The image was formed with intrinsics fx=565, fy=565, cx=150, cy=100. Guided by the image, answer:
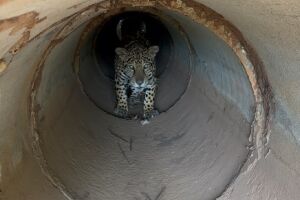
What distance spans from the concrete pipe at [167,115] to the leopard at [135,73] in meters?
0.27

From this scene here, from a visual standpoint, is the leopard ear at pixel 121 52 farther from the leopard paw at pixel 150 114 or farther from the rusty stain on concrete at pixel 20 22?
the rusty stain on concrete at pixel 20 22

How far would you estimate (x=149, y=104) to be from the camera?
15.9 feet

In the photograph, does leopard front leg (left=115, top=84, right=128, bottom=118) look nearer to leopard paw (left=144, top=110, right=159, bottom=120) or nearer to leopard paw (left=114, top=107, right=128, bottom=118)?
leopard paw (left=114, top=107, right=128, bottom=118)

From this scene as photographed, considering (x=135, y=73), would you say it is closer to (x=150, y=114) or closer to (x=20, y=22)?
(x=150, y=114)

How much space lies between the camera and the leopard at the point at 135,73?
4.96 meters

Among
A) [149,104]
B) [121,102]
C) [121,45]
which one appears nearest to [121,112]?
[121,102]

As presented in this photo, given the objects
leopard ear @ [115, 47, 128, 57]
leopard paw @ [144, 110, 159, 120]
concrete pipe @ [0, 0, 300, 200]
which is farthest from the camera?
leopard ear @ [115, 47, 128, 57]

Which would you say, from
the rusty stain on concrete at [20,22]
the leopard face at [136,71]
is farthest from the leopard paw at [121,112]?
the rusty stain on concrete at [20,22]

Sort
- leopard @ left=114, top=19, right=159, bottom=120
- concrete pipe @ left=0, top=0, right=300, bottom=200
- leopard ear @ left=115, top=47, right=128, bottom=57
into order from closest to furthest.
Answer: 1. concrete pipe @ left=0, top=0, right=300, bottom=200
2. leopard @ left=114, top=19, right=159, bottom=120
3. leopard ear @ left=115, top=47, right=128, bottom=57

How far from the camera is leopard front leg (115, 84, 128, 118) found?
471 centimetres

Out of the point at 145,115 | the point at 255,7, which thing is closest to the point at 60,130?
the point at 145,115

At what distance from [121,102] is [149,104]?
0.24 meters

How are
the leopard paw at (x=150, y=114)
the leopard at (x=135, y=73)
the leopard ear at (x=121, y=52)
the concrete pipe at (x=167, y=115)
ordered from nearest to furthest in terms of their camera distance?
1. the concrete pipe at (x=167, y=115)
2. the leopard paw at (x=150, y=114)
3. the leopard at (x=135, y=73)
4. the leopard ear at (x=121, y=52)

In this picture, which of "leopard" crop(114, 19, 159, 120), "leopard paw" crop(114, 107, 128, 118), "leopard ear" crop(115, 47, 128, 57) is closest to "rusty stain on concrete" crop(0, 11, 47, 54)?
"leopard paw" crop(114, 107, 128, 118)
